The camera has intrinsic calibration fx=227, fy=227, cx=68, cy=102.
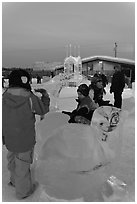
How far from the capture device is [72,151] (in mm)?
2107

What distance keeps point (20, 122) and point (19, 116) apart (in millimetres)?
58

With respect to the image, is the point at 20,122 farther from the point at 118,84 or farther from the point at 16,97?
the point at 118,84

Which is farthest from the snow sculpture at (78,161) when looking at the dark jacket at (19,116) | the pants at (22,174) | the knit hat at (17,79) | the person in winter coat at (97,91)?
the person in winter coat at (97,91)

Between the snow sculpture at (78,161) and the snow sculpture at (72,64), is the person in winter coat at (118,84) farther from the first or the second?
the snow sculpture at (72,64)

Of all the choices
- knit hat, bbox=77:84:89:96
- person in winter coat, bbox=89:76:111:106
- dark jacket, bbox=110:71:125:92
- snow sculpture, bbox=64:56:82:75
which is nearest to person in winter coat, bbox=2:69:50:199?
Answer: knit hat, bbox=77:84:89:96

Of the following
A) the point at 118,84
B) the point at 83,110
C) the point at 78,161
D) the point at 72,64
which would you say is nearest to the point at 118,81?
the point at 118,84

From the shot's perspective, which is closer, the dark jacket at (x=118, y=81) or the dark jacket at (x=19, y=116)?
the dark jacket at (x=19, y=116)

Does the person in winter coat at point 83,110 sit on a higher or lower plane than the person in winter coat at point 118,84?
lower

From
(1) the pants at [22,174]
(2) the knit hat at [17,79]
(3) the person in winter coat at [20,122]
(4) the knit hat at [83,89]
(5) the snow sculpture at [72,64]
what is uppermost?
(5) the snow sculpture at [72,64]

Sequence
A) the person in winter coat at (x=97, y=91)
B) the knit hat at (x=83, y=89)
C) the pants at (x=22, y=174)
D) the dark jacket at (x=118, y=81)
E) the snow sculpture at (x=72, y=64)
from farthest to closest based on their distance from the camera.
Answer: the snow sculpture at (x=72, y=64) → the dark jacket at (x=118, y=81) → the person in winter coat at (x=97, y=91) → the knit hat at (x=83, y=89) → the pants at (x=22, y=174)

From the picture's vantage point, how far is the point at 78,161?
6.82 ft

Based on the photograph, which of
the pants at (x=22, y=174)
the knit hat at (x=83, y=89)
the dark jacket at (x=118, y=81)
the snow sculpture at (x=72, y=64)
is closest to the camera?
the pants at (x=22, y=174)

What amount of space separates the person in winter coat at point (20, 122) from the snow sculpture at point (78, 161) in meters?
0.18

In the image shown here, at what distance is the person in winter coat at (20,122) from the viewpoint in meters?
2.11
